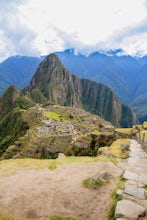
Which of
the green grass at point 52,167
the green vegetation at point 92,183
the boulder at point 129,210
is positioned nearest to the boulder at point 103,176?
the green vegetation at point 92,183

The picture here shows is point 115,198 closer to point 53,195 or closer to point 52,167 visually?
point 53,195

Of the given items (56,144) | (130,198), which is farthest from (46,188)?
(56,144)

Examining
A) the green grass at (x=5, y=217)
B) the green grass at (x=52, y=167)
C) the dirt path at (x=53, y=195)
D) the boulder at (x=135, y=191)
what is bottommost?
the green grass at (x=5, y=217)

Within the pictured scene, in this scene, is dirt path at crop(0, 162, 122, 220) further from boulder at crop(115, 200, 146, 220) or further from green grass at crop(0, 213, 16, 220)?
boulder at crop(115, 200, 146, 220)

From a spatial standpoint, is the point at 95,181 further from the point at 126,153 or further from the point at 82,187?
the point at 126,153

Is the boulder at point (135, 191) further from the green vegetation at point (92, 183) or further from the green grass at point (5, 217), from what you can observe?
the green grass at point (5, 217)

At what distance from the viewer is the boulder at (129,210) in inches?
440

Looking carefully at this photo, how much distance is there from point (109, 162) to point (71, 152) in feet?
58.3

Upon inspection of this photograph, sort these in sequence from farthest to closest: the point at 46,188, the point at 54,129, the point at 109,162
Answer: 1. the point at 54,129
2. the point at 109,162
3. the point at 46,188

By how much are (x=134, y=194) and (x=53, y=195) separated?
4.52 metres

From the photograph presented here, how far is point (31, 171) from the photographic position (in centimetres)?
1850

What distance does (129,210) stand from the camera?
11555 millimetres

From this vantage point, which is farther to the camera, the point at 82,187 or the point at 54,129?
the point at 54,129

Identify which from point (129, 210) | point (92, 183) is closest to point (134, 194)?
point (129, 210)
